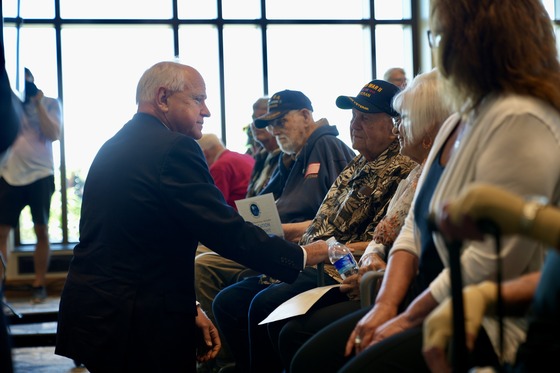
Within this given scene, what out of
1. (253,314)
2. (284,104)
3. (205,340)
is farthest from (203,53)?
(205,340)

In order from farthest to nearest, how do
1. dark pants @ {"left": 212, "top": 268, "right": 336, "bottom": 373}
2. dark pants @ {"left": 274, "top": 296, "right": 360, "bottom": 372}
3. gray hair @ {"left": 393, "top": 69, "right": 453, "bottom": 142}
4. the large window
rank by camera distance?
the large window → dark pants @ {"left": 212, "top": 268, "right": 336, "bottom": 373} → dark pants @ {"left": 274, "top": 296, "right": 360, "bottom": 372} → gray hair @ {"left": 393, "top": 69, "right": 453, "bottom": 142}

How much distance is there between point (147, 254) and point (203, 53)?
259 inches

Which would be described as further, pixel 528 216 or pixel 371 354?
pixel 371 354

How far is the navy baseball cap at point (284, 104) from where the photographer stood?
4.71 meters

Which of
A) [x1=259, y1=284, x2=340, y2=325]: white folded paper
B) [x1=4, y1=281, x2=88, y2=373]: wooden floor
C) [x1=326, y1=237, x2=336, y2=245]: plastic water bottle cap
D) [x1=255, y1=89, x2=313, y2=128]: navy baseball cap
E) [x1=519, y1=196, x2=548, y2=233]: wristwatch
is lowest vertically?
[x1=4, y1=281, x2=88, y2=373]: wooden floor

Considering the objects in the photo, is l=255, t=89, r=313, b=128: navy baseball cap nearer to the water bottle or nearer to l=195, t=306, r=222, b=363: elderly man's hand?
the water bottle

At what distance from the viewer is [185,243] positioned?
2.75 metres

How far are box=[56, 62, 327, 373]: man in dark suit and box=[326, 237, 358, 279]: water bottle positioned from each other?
215mm

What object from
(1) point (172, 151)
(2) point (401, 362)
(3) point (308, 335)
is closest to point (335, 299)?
(3) point (308, 335)

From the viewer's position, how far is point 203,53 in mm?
8992

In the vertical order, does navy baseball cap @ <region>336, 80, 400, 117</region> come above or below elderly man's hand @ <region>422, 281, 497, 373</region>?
above

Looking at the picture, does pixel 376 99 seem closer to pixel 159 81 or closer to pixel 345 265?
pixel 345 265

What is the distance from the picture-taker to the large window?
28.7 feet

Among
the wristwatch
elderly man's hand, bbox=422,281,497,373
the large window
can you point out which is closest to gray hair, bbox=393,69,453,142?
elderly man's hand, bbox=422,281,497,373
